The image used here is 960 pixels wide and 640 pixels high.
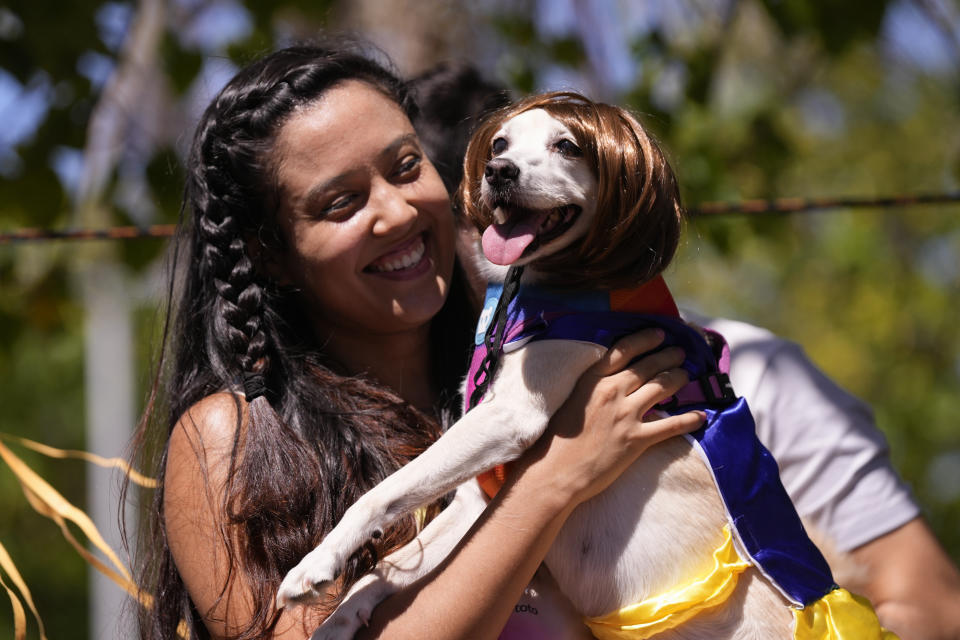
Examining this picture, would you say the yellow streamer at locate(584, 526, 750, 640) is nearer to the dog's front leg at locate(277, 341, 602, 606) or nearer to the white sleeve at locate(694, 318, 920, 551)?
the dog's front leg at locate(277, 341, 602, 606)

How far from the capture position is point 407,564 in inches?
69.4

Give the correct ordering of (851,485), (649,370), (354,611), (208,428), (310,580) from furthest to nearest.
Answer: (851,485) → (208,428) → (649,370) → (354,611) → (310,580)

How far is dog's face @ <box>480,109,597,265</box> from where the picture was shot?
161 centimetres

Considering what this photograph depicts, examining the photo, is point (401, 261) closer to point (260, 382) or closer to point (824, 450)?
point (260, 382)

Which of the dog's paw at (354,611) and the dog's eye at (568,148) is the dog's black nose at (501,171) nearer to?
the dog's eye at (568,148)

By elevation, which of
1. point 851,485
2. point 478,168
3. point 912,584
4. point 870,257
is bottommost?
point 870,257

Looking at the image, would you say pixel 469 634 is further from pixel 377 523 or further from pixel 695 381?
pixel 695 381

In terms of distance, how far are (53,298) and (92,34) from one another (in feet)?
3.73

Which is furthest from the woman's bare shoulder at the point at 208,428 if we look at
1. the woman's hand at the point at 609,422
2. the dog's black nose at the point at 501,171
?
the dog's black nose at the point at 501,171

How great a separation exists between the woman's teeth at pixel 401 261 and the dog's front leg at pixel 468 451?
44 cm

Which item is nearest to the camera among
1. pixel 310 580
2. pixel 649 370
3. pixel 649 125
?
pixel 310 580

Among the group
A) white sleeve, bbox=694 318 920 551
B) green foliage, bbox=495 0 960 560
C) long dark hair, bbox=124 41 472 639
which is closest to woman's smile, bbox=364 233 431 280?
long dark hair, bbox=124 41 472 639

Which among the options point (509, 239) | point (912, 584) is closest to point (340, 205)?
point (509, 239)

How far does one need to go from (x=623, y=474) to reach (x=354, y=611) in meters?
0.54
